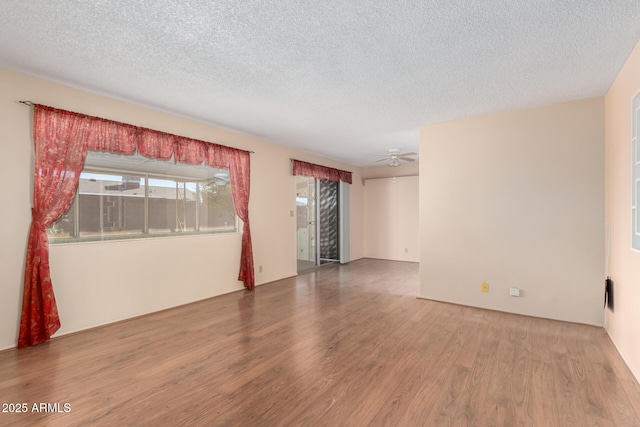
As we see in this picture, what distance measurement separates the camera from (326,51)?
2373 mm

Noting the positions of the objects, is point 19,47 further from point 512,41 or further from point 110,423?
point 512,41

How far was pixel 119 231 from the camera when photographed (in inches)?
138

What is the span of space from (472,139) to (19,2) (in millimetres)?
4483

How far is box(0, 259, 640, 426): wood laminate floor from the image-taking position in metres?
1.84

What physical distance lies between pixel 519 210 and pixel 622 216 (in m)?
1.05

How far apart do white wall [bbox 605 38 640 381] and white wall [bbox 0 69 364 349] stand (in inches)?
176

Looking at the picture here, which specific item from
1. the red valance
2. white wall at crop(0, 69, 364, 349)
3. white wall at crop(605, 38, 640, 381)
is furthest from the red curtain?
white wall at crop(605, 38, 640, 381)

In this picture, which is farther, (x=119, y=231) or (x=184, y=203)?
(x=184, y=203)

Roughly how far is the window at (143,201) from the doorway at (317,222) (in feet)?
7.83

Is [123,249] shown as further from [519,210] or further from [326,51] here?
[519,210]

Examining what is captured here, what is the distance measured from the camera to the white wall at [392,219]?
24.9ft

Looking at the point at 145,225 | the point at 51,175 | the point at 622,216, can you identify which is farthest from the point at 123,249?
the point at 622,216

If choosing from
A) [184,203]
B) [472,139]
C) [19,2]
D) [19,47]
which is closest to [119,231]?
[184,203]

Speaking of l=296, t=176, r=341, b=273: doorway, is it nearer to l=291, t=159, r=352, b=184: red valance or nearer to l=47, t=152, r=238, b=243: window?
l=291, t=159, r=352, b=184: red valance
